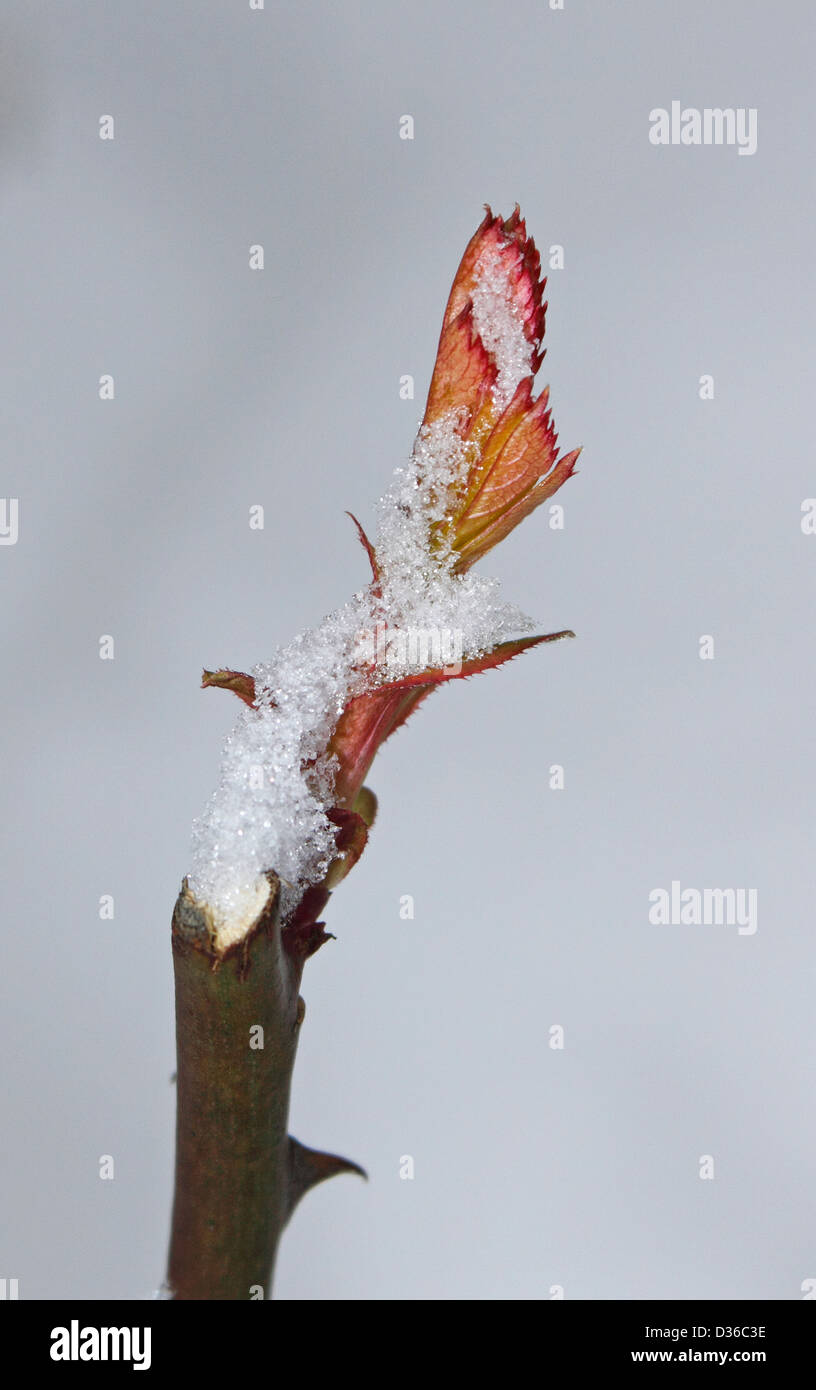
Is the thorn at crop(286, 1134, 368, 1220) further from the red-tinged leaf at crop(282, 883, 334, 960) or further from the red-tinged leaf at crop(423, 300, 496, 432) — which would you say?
the red-tinged leaf at crop(423, 300, 496, 432)

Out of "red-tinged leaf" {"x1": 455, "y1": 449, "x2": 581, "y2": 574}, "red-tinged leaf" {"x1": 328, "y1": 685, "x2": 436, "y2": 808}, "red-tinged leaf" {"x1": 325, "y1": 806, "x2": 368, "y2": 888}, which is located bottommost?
"red-tinged leaf" {"x1": 325, "y1": 806, "x2": 368, "y2": 888}

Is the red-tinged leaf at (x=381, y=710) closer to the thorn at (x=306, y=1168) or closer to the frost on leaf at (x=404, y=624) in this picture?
the frost on leaf at (x=404, y=624)

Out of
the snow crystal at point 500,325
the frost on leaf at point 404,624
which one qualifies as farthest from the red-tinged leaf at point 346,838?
the snow crystal at point 500,325

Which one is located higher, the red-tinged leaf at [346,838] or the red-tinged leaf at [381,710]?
the red-tinged leaf at [381,710]

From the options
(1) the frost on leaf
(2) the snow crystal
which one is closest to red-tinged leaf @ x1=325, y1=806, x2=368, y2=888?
(1) the frost on leaf

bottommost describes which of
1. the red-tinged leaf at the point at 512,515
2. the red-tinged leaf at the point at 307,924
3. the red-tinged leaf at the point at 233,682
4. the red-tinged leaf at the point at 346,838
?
the red-tinged leaf at the point at 307,924

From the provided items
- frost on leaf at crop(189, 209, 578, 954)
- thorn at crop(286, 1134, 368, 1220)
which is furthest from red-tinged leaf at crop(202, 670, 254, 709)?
thorn at crop(286, 1134, 368, 1220)

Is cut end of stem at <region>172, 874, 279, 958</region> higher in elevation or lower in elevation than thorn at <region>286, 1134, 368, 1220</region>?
higher
